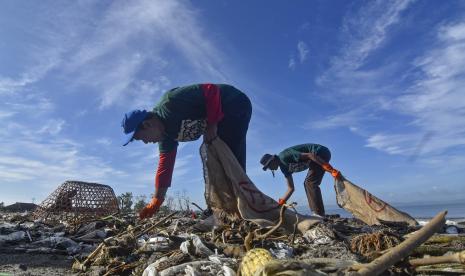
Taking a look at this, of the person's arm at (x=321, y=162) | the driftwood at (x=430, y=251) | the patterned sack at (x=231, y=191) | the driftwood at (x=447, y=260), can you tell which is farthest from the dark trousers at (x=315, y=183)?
the driftwood at (x=447, y=260)

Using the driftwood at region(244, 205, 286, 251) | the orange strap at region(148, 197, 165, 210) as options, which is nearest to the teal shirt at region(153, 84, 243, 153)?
the orange strap at region(148, 197, 165, 210)

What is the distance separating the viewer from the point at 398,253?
1.47 metres

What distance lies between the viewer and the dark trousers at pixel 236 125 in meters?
5.18

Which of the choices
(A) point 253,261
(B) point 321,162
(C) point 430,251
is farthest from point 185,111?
(B) point 321,162

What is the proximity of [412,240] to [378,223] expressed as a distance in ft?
14.9

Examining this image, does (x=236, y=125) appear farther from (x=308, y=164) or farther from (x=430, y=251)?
(x=308, y=164)

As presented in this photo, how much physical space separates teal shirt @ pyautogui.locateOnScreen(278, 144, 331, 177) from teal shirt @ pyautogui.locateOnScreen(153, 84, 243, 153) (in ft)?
12.3

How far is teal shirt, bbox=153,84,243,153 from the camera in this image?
16.1 feet

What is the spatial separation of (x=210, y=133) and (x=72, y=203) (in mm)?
3548

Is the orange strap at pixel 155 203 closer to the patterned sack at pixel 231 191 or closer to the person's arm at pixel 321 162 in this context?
the patterned sack at pixel 231 191

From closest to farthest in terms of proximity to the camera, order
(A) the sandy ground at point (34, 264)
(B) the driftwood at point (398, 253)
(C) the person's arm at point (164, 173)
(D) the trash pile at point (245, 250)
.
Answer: (B) the driftwood at point (398, 253)
(D) the trash pile at point (245, 250)
(A) the sandy ground at point (34, 264)
(C) the person's arm at point (164, 173)

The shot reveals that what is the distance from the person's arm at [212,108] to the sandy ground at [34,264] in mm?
1932

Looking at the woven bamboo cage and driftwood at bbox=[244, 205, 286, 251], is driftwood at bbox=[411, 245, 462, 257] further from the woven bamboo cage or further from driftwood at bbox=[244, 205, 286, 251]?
the woven bamboo cage

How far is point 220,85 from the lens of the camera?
5281 millimetres
